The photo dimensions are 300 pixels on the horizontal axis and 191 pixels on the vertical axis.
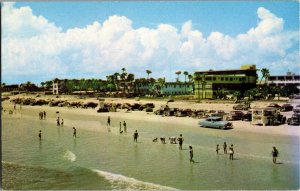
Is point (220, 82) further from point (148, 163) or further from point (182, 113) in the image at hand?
point (148, 163)

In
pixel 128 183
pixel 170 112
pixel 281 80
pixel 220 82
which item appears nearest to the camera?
pixel 128 183

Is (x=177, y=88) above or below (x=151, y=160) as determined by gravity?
above

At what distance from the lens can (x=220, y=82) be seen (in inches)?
3782

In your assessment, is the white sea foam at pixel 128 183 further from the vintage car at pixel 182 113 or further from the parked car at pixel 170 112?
the parked car at pixel 170 112

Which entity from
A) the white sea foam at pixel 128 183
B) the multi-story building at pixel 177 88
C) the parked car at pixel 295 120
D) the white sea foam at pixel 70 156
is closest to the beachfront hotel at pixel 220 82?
the multi-story building at pixel 177 88

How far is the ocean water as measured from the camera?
75.8ft

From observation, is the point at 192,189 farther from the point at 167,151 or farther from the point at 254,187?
the point at 167,151

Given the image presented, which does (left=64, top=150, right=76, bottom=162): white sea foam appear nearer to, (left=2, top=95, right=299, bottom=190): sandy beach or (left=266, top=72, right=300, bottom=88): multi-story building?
(left=2, top=95, right=299, bottom=190): sandy beach

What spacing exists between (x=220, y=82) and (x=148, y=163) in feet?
232

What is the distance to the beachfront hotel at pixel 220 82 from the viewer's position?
94.6 meters

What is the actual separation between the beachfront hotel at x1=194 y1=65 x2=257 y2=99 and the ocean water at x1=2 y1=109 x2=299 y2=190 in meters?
53.3

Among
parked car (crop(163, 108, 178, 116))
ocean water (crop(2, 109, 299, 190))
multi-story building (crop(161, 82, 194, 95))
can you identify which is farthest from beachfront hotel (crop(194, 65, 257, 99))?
ocean water (crop(2, 109, 299, 190))

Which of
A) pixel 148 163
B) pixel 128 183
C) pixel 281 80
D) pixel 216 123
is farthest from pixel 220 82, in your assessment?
pixel 128 183

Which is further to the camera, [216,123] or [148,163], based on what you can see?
[216,123]
